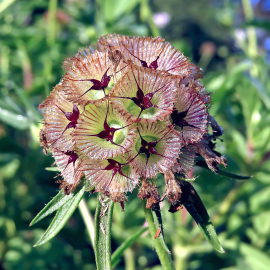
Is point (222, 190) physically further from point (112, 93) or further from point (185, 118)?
point (112, 93)

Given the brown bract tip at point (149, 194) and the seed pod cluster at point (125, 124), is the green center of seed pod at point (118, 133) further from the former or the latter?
the brown bract tip at point (149, 194)

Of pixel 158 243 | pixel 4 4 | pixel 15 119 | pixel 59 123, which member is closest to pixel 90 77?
pixel 59 123

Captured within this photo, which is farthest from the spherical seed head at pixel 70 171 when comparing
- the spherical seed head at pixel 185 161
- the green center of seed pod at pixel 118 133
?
the spherical seed head at pixel 185 161

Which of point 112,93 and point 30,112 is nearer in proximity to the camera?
point 112,93

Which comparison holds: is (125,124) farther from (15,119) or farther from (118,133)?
(15,119)

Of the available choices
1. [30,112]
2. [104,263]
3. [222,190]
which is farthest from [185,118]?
[222,190]
